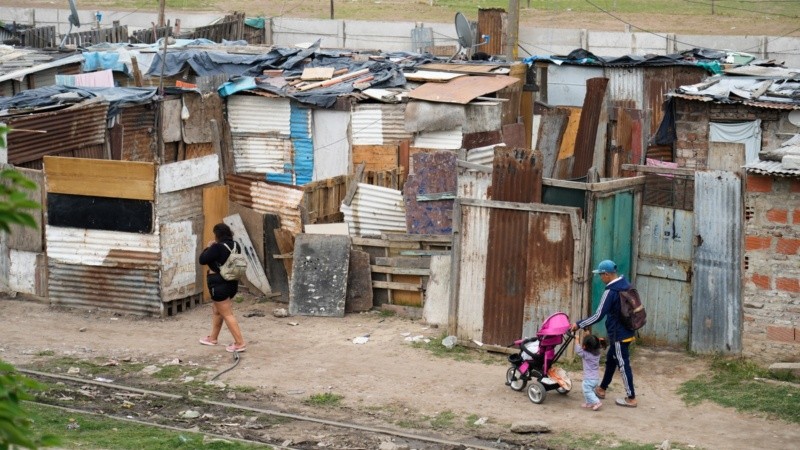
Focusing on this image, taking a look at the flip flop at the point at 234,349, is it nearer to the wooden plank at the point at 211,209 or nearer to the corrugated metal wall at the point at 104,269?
the corrugated metal wall at the point at 104,269

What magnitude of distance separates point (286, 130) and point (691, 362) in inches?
324

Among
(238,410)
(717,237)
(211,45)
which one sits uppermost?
(211,45)

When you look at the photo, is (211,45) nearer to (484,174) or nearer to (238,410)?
(484,174)

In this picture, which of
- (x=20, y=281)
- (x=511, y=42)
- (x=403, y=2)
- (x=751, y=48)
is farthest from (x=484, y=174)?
(x=403, y=2)

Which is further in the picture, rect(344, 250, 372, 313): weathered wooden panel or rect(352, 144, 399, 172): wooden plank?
rect(352, 144, 399, 172): wooden plank

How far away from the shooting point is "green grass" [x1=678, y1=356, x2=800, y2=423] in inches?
433

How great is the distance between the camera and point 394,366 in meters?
12.7

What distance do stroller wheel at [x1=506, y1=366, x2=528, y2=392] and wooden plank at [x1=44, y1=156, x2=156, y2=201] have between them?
5.28 meters

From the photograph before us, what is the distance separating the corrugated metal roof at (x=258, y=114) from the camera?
60.3 feet

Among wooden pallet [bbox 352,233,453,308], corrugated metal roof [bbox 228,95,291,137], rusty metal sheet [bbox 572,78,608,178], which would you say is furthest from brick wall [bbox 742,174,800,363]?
corrugated metal roof [bbox 228,95,291,137]

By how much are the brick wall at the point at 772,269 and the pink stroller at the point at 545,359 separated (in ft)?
6.75

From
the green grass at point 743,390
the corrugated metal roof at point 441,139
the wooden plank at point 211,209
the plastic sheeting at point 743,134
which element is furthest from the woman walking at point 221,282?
the plastic sheeting at point 743,134

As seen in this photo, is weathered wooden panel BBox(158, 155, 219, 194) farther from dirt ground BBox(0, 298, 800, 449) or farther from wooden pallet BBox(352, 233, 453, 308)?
wooden pallet BBox(352, 233, 453, 308)

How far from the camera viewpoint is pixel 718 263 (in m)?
12.3
